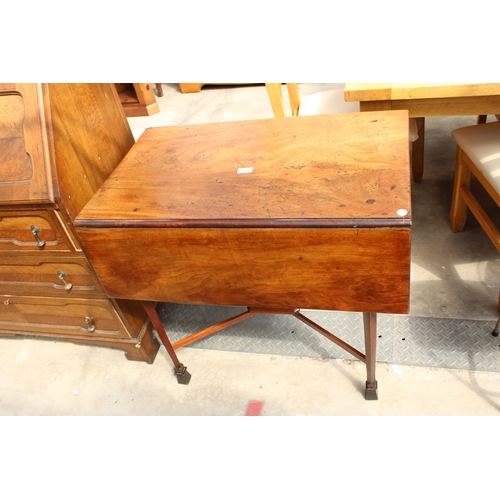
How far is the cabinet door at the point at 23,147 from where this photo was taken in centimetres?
132

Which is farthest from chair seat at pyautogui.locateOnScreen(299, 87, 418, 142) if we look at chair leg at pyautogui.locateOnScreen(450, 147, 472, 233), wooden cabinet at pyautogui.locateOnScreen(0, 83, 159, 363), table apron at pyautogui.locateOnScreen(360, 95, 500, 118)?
wooden cabinet at pyautogui.locateOnScreen(0, 83, 159, 363)

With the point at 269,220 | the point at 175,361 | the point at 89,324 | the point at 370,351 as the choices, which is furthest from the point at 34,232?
the point at 370,351

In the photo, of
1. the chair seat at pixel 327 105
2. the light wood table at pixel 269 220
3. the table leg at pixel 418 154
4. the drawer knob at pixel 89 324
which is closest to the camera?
the light wood table at pixel 269 220

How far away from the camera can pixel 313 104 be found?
216 cm

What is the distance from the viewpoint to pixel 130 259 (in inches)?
51.8

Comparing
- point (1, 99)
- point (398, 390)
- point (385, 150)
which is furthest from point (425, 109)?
point (1, 99)

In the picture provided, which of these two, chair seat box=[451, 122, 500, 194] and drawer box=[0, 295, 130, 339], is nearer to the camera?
chair seat box=[451, 122, 500, 194]

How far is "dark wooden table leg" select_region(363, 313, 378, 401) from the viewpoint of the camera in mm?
1379

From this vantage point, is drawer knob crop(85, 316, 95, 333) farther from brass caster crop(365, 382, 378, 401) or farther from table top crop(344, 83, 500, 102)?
table top crop(344, 83, 500, 102)

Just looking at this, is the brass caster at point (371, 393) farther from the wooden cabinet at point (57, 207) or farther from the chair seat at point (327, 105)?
the chair seat at point (327, 105)

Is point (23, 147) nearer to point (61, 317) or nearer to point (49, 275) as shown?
point (49, 275)

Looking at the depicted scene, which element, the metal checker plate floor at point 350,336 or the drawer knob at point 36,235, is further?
the metal checker plate floor at point 350,336

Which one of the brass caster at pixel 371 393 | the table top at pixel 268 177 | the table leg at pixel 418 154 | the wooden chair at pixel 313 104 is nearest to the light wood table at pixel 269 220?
the table top at pixel 268 177
